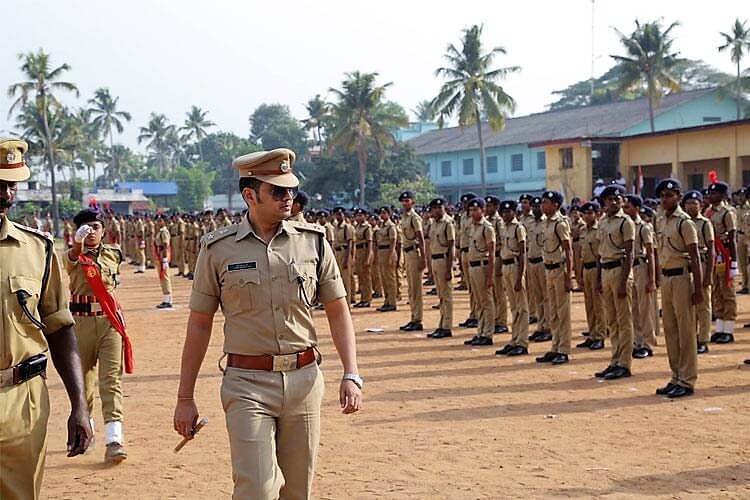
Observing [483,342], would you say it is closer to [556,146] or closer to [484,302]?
[484,302]

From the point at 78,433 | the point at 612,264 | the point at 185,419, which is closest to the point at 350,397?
the point at 185,419

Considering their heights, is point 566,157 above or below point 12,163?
above

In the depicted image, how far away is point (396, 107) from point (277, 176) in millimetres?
57698

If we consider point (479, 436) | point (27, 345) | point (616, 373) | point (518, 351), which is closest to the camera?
point (27, 345)

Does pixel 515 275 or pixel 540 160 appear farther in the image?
pixel 540 160

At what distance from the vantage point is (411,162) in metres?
50.8

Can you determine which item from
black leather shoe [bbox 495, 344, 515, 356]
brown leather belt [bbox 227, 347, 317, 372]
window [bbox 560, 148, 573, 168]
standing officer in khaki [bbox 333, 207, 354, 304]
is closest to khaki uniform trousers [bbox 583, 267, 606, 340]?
black leather shoe [bbox 495, 344, 515, 356]

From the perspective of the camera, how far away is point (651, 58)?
1689 inches

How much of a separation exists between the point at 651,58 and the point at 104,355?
39.7m

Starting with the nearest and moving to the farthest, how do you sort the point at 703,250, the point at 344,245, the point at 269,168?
the point at 269,168
the point at 703,250
the point at 344,245

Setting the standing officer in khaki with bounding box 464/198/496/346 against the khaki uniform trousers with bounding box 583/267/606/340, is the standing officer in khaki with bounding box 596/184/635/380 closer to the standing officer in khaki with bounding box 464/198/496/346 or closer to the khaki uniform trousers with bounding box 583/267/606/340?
the khaki uniform trousers with bounding box 583/267/606/340

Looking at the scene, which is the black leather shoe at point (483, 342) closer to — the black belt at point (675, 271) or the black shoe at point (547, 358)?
the black shoe at point (547, 358)

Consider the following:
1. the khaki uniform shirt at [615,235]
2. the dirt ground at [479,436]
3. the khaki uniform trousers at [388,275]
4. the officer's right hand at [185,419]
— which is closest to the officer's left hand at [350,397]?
the officer's right hand at [185,419]

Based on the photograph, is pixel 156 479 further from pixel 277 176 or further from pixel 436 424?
pixel 277 176
